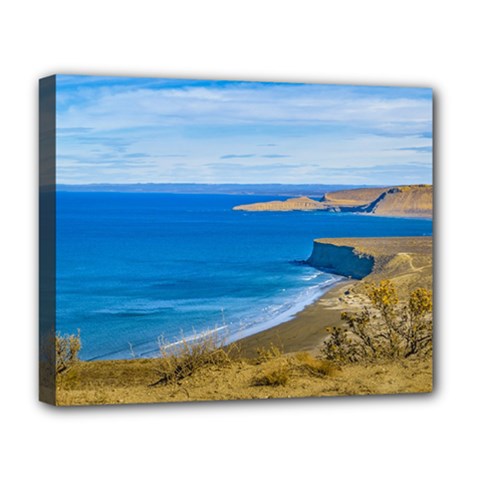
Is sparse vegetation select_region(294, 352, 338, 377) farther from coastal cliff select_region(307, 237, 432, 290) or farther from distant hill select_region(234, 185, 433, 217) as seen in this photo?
distant hill select_region(234, 185, 433, 217)

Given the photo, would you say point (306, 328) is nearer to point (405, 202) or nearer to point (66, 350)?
point (405, 202)

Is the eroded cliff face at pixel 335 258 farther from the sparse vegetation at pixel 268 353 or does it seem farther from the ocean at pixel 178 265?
the sparse vegetation at pixel 268 353

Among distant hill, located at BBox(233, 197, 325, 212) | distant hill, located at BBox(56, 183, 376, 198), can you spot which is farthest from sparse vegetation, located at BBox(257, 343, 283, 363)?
distant hill, located at BBox(56, 183, 376, 198)

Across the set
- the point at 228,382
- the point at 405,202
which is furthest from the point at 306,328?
the point at 405,202

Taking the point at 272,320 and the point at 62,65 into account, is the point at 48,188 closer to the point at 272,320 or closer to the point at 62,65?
the point at 62,65

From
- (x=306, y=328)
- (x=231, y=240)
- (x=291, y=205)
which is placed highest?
(x=291, y=205)

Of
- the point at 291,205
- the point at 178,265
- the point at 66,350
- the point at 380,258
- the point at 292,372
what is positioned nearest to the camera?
the point at 66,350

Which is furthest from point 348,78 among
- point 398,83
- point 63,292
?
point 63,292
